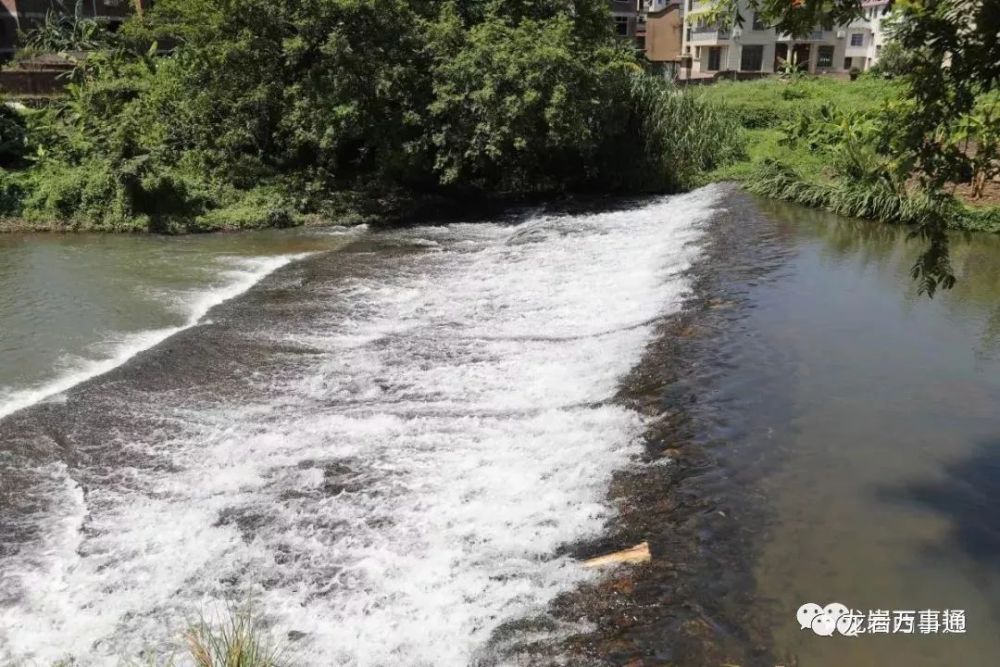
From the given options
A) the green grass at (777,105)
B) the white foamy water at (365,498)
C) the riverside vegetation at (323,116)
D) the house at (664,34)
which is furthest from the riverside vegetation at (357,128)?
the house at (664,34)

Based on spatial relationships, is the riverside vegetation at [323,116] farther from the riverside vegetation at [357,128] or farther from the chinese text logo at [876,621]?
the chinese text logo at [876,621]

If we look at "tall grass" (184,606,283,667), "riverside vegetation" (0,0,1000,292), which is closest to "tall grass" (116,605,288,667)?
"tall grass" (184,606,283,667)

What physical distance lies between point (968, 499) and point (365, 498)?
4633mm

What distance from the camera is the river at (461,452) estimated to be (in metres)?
4.94

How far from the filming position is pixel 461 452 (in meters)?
6.96

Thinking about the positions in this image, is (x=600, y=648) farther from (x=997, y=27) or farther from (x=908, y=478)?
(x=997, y=27)

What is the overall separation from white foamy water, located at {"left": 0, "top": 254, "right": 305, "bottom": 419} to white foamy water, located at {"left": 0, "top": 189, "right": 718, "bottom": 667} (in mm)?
1390

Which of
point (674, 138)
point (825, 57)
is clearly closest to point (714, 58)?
point (825, 57)

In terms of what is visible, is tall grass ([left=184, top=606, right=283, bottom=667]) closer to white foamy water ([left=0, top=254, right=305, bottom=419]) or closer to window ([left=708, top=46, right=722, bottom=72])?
white foamy water ([left=0, top=254, right=305, bottom=419])

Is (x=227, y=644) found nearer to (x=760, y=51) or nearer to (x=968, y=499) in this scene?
(x=968, y=499)

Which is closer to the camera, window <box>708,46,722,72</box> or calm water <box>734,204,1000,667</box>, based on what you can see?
calm water <box>734,204,1000,667</box>

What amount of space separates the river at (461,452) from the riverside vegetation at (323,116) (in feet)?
20.2

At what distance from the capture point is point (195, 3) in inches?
715

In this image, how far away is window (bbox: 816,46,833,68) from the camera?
54438 millimetres
